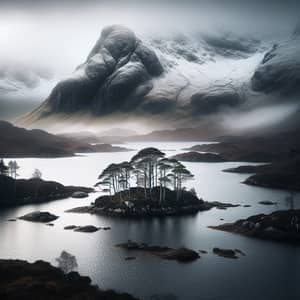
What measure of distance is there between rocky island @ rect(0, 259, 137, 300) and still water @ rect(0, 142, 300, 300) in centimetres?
345

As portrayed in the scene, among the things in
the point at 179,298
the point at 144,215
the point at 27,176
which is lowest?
the point at 179,298

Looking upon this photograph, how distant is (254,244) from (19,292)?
44291mm

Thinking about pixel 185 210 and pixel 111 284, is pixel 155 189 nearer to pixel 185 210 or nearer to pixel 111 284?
pixel 185 210

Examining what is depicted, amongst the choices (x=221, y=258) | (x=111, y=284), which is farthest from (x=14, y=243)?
(x=221, y=258)

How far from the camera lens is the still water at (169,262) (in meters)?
62.8

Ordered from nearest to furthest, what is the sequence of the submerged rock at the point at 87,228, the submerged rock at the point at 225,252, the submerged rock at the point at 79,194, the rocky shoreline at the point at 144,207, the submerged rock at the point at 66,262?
the submerged rock at the point at 66,262, the submerged rock at the point at 225,252, the submerged rock at the point at 87,228, the rocky shoreline at the point at 144,207, the submerged rock at the point at 79,194

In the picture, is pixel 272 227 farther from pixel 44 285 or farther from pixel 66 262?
pixel 44 285

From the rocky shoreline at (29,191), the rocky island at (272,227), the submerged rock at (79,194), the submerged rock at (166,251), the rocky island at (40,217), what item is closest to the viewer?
the submerged rock at (166,251)

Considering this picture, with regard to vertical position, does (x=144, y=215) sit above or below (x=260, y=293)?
above

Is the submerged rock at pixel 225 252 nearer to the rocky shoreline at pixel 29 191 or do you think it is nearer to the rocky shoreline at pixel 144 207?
the rocky shoreline at pixel 144 207

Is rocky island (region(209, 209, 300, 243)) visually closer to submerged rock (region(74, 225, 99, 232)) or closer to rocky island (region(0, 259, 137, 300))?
submerged rock (region(74, 225, 99, 232))

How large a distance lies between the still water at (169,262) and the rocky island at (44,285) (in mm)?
3446

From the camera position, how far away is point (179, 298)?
195 ft

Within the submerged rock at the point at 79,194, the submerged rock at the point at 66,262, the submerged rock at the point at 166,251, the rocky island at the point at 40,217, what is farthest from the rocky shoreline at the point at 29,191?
the submerged rock at the point at 66,262
